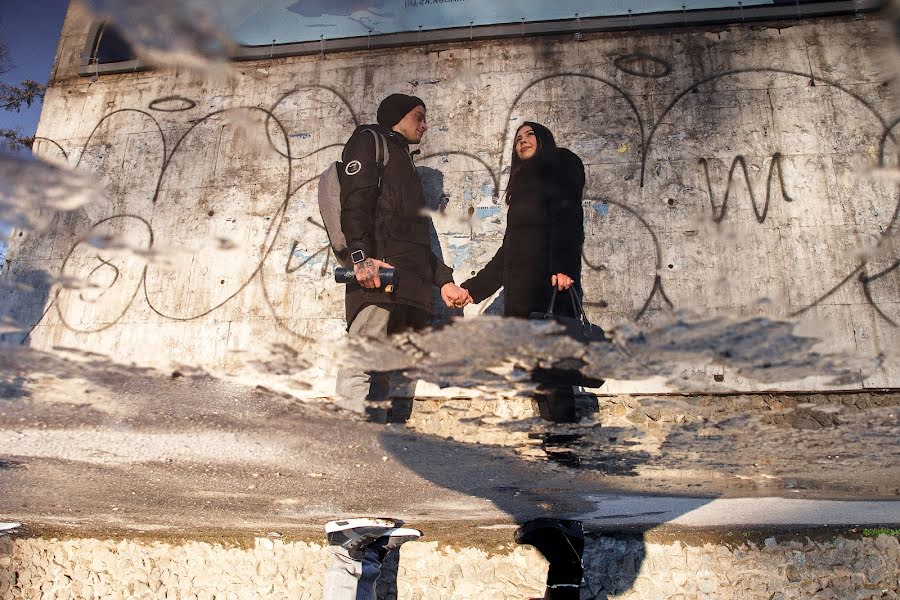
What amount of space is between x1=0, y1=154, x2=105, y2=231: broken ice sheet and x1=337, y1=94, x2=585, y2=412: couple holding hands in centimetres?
126

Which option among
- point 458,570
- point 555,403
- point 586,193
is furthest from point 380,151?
point 458,570

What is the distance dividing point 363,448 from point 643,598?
208 cm

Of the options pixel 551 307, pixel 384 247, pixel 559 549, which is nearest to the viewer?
pixel 551 307

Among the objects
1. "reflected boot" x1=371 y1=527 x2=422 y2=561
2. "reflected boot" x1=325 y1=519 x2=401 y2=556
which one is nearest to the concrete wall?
"reflected boot" x1=325 y1=519 x2=401 y2=556

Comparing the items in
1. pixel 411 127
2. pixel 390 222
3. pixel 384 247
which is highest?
pixel 411 127

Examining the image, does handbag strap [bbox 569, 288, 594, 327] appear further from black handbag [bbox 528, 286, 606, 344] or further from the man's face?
the man's face

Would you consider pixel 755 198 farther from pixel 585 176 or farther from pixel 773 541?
pixel 773 541

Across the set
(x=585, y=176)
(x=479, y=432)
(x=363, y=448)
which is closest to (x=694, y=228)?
(x=585, y=176)

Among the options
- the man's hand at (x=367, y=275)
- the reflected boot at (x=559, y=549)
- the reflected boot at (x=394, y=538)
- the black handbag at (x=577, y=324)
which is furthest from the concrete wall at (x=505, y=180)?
the reflected boot at (x=394, y=538)

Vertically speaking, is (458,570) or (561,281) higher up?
(561,281)

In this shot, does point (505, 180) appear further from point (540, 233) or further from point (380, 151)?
point (380, 151)

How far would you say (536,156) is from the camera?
10.5 ft

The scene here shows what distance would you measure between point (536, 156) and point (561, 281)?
0.64 meters

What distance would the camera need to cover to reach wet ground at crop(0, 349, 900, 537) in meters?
2.99
